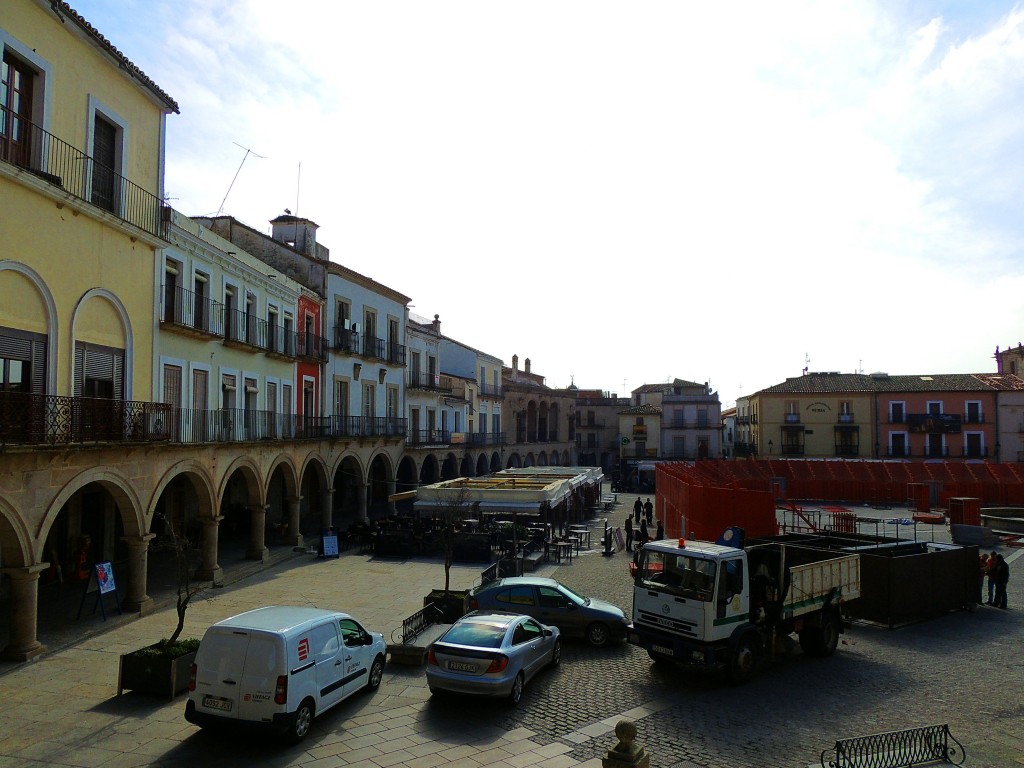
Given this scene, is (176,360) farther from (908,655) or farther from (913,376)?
(913,376)

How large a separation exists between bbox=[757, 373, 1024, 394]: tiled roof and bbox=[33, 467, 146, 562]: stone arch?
52.5m

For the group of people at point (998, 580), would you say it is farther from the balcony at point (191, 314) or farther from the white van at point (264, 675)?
the balcony at point (191, 314)

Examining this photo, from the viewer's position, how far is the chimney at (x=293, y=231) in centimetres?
3186

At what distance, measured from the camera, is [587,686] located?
448 inches

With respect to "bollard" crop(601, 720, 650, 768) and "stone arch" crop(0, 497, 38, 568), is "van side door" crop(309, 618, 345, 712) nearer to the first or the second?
"bollard" crop(601, 720, 650, 768)

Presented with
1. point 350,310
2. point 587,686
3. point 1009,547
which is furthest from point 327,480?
point 1009,547

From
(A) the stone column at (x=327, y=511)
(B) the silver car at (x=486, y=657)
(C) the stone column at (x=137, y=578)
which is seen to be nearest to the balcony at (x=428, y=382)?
(A) the stone column at (x=327, y=511)

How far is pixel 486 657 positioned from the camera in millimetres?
10125

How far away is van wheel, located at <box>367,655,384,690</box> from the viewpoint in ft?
36.0

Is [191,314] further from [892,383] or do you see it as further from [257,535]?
[892,383]

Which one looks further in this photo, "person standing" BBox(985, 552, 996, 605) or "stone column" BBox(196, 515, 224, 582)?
"stone column" BBox(196, 515, 224, 582)

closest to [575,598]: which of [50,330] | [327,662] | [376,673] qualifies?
[376,673]

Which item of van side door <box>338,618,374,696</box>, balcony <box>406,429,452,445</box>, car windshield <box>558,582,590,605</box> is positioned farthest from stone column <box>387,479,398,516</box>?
van side door <box>338,618,374,696</box>

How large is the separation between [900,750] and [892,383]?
5586cm
